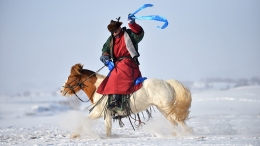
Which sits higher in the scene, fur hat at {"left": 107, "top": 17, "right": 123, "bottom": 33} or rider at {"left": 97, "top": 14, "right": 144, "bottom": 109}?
fur hat at {"left": 107, "top": 17, "right": 123, "bottom": 33}

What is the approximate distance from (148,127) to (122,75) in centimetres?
104

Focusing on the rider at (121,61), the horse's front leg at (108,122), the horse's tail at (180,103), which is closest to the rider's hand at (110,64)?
the rider at (121,61)

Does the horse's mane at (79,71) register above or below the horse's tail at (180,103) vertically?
above

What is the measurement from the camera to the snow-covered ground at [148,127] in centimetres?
644

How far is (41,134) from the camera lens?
→ 857 centimetres

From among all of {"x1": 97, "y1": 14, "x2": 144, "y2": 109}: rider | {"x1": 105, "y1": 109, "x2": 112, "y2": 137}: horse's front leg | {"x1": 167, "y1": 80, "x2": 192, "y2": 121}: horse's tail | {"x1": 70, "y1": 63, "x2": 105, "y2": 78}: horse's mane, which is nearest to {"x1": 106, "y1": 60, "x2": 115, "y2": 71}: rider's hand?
{"x1": 97, "y1": 14, "x2": 144, "y2": 109}: rider

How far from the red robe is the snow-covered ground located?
0.70m

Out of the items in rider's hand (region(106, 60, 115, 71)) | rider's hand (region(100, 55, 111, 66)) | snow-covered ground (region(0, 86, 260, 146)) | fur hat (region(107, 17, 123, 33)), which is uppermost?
fur hat (region(107, 17, 123, 33))

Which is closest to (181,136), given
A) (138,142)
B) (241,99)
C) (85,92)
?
(138,142)

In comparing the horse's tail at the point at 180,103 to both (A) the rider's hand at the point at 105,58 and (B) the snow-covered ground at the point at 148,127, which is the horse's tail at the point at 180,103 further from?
(A) the rider's hand at the point at 105,58

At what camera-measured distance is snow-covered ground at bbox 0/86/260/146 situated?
21.1 ft

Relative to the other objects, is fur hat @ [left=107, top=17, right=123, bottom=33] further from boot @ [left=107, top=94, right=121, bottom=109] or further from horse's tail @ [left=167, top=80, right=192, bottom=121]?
horse's tail @ [left=167, top=80, right=192, bottom=121]

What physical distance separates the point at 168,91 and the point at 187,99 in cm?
37

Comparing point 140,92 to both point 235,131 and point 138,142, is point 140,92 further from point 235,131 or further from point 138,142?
point 235,131
